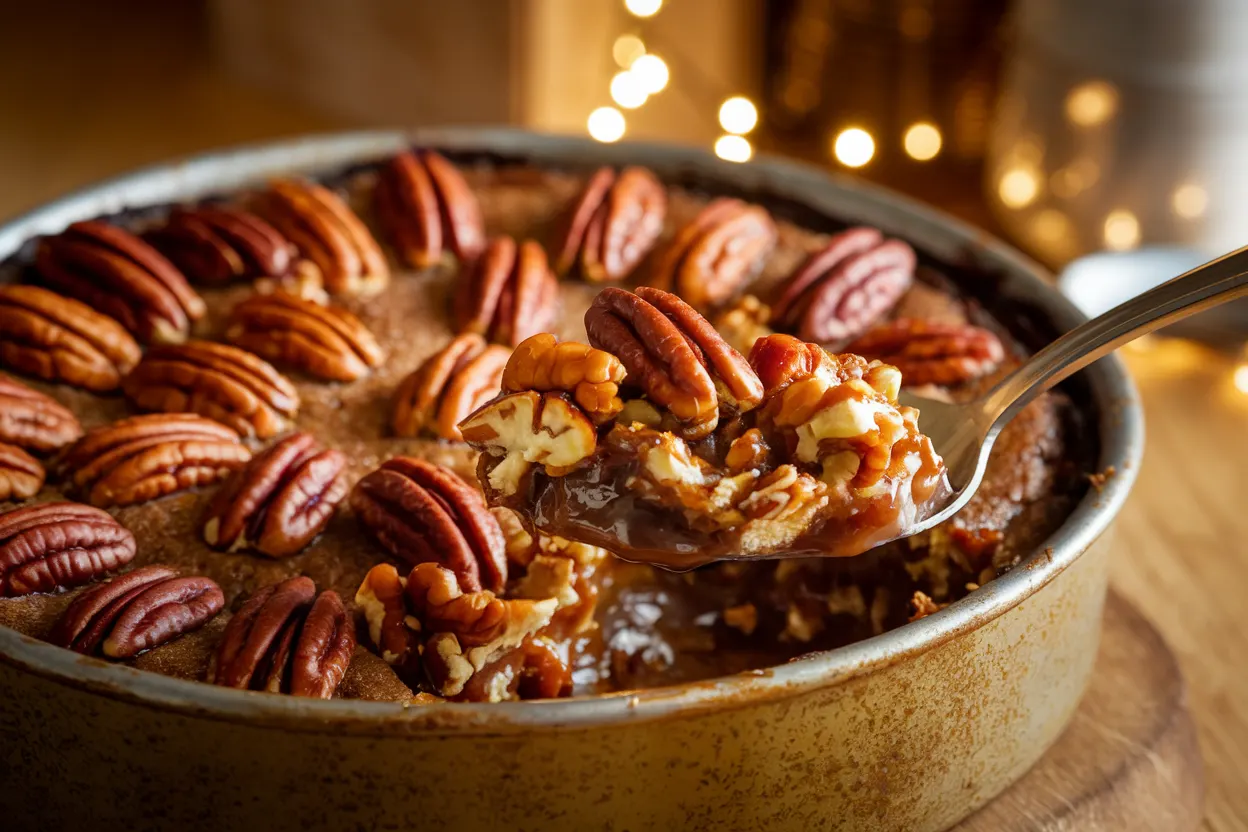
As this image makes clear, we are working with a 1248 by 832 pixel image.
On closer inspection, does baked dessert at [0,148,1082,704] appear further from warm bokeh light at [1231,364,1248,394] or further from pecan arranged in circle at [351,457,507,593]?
warm bokeh light at [1231,364,1248,394]

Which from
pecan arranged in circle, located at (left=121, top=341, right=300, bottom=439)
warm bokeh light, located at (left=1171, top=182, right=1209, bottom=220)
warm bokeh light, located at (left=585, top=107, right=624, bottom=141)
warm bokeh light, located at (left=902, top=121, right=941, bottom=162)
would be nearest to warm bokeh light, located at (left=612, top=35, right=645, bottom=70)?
warm bokeh light, located at (left=585, top=107, right=624, bottom=141)

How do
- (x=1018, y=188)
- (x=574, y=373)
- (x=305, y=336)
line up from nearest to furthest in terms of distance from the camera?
(x=574, y=373) → (x=305, y=336) → (x=1018, y=188)

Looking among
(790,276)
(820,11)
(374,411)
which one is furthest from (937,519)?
(820,11)

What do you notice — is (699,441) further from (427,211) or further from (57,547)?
(427,211)

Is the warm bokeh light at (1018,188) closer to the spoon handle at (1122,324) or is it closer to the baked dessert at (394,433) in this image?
the baked dessert at (394,433)

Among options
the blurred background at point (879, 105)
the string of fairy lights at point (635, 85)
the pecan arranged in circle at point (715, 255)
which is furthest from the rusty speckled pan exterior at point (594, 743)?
the string of fairy lights at point (635, 85)

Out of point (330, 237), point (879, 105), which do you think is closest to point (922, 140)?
point (879, 105)
